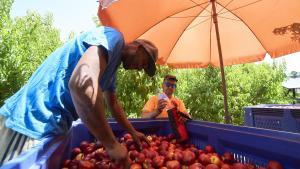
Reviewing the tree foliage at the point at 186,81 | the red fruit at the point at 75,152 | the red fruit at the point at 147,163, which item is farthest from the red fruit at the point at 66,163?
the tree foliage at the point at 186,81

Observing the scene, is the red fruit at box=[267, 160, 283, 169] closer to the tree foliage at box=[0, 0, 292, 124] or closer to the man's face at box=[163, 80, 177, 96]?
the man's face at box=[163, 80, 177, 96]

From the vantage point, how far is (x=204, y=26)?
5.30 metres

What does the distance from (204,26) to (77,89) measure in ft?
13.2

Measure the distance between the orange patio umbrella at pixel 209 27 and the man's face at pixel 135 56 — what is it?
2028mm

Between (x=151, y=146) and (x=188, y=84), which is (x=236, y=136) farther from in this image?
(x=188, y=84)

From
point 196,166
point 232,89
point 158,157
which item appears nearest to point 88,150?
point 158,157

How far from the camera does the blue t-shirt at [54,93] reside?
1747 millimetres

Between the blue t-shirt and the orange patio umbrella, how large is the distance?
6.77ft

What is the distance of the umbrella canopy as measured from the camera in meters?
4.34

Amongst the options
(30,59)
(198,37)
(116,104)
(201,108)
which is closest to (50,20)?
(30,59)

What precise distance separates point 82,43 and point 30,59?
11.3 m

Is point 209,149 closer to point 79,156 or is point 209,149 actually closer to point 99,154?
point 99,154

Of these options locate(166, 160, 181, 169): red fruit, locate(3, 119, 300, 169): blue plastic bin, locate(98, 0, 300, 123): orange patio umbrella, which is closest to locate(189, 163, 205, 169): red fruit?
locate(166, 160, 181, 169): red fruit

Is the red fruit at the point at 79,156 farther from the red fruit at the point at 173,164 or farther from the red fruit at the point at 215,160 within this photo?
the red fruit at the point at 215,160
